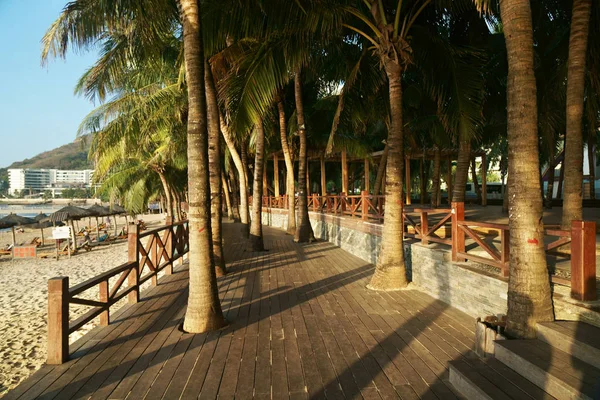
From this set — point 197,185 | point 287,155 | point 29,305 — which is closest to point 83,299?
point 197,185

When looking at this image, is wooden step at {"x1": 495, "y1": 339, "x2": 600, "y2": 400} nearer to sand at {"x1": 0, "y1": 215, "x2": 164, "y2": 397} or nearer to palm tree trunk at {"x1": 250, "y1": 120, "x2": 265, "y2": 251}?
sand at {"x1": 0, "y1": 215, "x2": 164, "y2": 397}

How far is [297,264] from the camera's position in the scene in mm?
9625

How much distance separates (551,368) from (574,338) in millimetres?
464

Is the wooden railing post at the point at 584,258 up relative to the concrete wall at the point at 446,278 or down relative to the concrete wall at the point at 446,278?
up

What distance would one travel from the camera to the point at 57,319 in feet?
12.9

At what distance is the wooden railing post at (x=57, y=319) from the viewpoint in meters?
3.93

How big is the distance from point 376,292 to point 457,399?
11.8 feet

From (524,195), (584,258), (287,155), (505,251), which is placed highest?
(287,155)

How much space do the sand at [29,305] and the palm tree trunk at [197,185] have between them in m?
2.33

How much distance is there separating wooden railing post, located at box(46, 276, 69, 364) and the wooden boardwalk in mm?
153

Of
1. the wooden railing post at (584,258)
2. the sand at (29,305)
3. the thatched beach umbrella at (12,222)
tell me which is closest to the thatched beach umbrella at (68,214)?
the thatched beach umbrella at (12,222)

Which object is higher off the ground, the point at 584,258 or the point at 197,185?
the point at 197,185

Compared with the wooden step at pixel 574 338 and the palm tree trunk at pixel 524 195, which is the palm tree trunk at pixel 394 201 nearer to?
the palm tree trunk at pixel 524 195

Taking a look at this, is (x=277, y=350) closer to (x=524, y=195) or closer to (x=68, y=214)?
(x=524, y=195)
